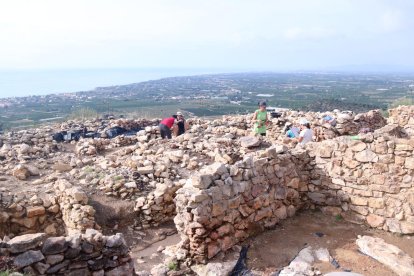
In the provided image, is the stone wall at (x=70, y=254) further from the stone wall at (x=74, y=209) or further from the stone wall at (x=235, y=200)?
the stone wall at (x=74, y=209)

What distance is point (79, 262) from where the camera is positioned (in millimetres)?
5035

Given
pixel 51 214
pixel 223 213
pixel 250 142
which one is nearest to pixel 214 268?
pixel 223 213

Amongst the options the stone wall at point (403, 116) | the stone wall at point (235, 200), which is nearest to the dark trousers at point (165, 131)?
the stone wall at point (235, 200)

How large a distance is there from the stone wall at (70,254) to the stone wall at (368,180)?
14.9ft

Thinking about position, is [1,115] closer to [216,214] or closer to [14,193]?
[14,193]

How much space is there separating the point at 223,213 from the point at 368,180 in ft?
10.2

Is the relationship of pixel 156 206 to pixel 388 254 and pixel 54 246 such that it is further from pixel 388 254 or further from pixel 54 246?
pixel 388 254

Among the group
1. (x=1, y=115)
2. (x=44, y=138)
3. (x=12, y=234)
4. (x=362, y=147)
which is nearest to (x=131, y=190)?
(x=12, y=234)

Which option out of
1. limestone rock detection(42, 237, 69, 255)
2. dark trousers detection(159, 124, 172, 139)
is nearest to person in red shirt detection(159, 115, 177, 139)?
dark trousers detection(159, 124, 172, 139)

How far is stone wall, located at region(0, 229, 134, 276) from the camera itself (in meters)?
4.64

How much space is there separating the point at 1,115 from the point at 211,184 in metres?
57.2

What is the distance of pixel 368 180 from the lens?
7.66m

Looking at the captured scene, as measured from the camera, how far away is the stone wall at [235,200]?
634 cm

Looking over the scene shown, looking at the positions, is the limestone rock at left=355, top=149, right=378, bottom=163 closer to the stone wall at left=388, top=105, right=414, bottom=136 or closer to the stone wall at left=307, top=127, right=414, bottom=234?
the stone wall at left=307, top=127, right=414, bottom=234
